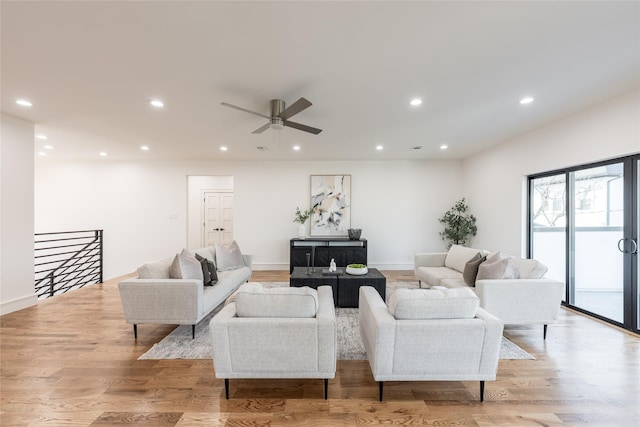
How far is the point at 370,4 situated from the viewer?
71.1 inches

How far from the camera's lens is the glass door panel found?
3451mm

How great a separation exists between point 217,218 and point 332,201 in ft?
12.4

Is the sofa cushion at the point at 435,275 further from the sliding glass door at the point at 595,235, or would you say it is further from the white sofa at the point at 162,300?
the white sofa at the point at 162,300

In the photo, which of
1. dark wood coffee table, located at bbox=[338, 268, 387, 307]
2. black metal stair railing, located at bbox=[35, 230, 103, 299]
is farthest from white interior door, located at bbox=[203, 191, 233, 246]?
dark wood coffee table, located at bbox=[338, 268, 387, 307]

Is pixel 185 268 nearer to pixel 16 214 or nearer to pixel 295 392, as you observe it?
pixel 295 392

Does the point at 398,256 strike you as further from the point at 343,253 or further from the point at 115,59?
the point at 115,59

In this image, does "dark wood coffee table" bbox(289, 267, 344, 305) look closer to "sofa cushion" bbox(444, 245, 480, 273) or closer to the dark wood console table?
"sofa cushion" bbox(444, 245, 480, 273)

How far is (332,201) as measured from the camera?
6766 mm

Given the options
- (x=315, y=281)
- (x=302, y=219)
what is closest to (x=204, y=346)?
Result: (x=315, y=281)

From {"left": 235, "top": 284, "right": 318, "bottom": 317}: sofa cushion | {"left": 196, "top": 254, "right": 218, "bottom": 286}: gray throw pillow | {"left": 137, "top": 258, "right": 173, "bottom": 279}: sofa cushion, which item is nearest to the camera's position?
{"left": 235, "top": 284, "right": 318, "bottom": 317}: sofa cushion

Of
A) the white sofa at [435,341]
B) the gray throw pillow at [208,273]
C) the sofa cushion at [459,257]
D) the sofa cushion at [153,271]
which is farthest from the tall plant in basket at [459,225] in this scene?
the sofa cushion at [153,271]

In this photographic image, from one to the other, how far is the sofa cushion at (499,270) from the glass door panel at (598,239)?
4.78 feet

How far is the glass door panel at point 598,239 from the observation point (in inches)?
136

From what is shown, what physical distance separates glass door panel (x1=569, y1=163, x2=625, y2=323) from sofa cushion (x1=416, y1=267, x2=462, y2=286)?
5.31ft
